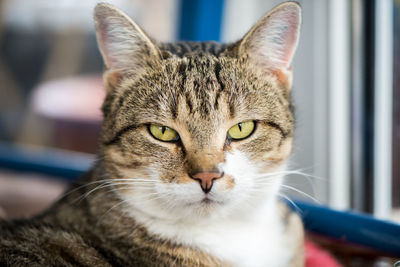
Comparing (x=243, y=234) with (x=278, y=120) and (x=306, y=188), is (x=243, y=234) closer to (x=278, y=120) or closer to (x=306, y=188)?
(x=278, y=120)

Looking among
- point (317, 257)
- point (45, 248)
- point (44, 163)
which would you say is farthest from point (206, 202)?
point (44, 163)

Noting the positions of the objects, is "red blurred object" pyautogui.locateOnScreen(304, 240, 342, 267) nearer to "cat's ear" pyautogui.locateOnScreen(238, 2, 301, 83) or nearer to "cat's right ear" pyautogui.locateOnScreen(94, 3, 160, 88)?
"cat's ear" pyautogui.locateOnScreen(238, 2, 301, 83)

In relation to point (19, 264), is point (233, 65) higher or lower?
higher

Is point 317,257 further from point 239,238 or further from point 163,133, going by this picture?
point 163,133

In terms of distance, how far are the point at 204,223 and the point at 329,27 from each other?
4.56ft

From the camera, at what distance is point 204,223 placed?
4.31ft

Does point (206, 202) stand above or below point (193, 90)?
below

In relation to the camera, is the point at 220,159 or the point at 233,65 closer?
the point at 220,159

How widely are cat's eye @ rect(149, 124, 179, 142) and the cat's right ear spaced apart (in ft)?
0.68

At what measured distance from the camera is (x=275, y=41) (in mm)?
1387

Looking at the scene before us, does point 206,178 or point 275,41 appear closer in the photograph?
point 206,178

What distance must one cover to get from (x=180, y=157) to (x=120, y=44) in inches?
16.2

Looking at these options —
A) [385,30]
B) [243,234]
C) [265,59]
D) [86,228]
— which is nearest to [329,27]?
[385,30]

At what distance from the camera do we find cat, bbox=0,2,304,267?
122 cm
